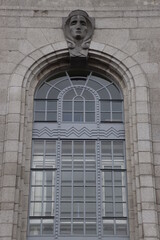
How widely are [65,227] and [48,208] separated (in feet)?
2.50

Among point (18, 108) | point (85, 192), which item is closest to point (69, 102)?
point (18, 108)

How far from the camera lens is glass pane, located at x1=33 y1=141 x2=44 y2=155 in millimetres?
14248

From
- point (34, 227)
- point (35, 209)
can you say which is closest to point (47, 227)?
point (34, 227)

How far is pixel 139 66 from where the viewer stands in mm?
15047

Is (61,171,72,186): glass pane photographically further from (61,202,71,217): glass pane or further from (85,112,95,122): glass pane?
(85,112,95,122): glass pane

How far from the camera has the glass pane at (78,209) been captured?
1323 centimetres

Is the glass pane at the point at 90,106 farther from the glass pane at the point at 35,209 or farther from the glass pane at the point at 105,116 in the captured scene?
the glass pane at the point at 35,209

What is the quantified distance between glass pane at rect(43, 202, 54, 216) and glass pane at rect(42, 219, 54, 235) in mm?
209

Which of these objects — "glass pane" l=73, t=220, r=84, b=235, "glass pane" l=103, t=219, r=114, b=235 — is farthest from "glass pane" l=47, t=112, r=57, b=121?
"glass pane" l=103, t=219, r=114, b=235

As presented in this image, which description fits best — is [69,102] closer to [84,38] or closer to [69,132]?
[69,132]

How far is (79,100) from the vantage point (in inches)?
599

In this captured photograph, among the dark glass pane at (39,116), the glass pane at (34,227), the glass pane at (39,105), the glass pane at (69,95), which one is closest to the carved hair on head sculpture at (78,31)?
the glass pane at (69,95)

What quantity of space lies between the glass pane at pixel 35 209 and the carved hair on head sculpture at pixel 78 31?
5273 millimetres

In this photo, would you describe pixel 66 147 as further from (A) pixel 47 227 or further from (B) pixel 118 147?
(A) pixel 47 227
